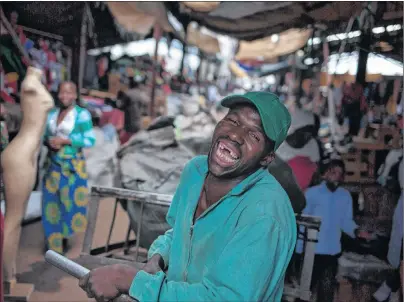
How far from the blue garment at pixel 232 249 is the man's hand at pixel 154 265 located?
114 millimetres

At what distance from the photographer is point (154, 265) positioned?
1.52 m

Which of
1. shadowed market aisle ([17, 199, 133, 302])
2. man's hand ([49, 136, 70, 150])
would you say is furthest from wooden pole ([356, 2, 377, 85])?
shadowed market aisle ([17, 199, 133, 302])

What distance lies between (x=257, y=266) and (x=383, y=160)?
469cm

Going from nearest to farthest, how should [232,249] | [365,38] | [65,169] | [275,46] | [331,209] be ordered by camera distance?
[232,249], [331,209], [65,169], [365,38], [275,46]

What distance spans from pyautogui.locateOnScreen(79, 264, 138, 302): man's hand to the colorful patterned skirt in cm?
276

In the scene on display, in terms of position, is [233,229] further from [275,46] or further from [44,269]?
[275,46]

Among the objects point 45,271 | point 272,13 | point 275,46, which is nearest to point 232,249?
point 45,271

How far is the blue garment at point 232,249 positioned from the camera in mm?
1067

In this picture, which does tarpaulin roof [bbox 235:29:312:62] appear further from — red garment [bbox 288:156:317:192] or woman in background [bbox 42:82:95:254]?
woman in background [bbox 42:82:95:254]

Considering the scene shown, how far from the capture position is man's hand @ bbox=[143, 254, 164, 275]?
4.91ft

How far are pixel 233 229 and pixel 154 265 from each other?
0.48 metres

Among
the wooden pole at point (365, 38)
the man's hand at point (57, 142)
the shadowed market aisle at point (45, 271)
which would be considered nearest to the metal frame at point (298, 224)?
the shadowed market aisle at point (45, 271)

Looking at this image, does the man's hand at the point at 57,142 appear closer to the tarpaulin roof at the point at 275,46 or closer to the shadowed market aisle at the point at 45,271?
the shadowed market aisle at the point at 45,271

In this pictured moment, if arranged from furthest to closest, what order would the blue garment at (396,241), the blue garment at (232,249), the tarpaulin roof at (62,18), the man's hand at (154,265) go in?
the tarpaulin roof at (62,18)
the blue garment at (396,241)
the man's hand at (154,265)
the blue garment at (232,249)
